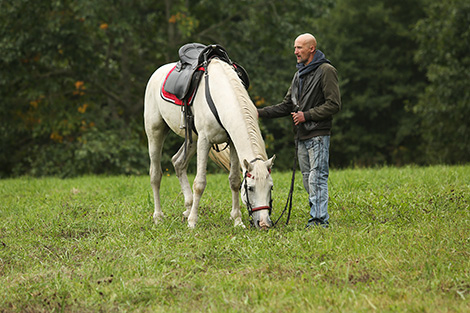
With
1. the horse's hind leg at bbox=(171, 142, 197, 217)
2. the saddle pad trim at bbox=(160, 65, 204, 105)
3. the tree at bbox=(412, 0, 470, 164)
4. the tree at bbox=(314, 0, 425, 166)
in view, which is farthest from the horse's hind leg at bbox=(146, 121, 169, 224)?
the tree at bbox=(314, 0, 425, 166)

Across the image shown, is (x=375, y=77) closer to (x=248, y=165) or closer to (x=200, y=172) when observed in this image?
(x=200, y=172)

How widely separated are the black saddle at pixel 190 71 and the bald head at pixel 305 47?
931 millimetres

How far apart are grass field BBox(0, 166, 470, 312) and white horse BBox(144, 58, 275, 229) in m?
0.34

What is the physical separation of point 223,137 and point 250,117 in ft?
1.80

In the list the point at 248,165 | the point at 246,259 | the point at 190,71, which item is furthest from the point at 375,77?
the point at 246,259

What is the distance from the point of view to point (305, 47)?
222 inches

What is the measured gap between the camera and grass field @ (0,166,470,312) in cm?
370

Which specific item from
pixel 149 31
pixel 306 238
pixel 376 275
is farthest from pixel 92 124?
pixel 376 275

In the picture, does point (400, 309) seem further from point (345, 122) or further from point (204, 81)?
point (345, 122)

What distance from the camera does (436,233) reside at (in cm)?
495

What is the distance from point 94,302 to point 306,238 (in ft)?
7.05

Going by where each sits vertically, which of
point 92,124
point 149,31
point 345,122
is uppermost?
point 149,31

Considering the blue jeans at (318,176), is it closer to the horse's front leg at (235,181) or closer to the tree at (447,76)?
the horse's front leg at (235,181)

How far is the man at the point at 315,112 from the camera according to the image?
18.2ft
